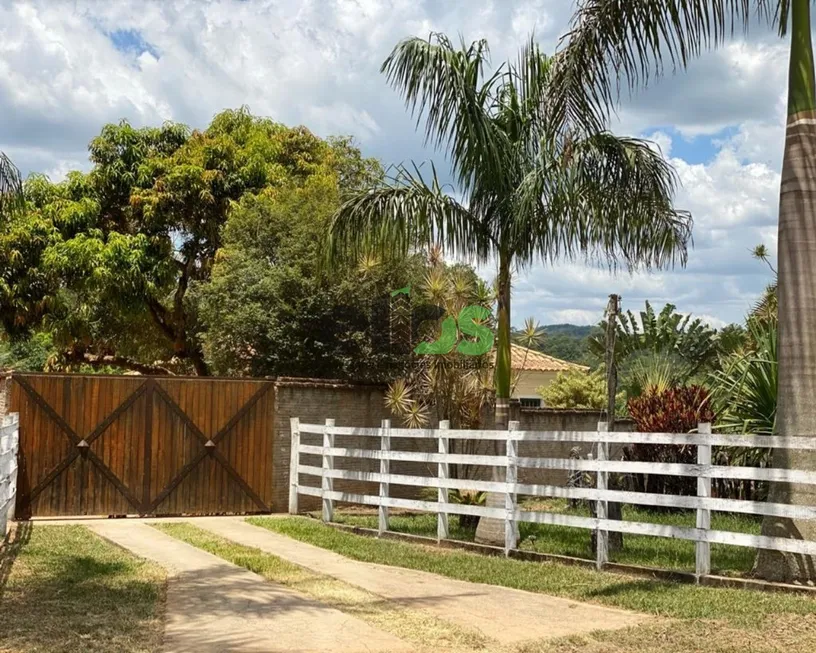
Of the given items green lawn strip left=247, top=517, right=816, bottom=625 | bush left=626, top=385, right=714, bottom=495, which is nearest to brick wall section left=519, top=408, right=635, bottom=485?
bush left=626, top=385, right=714, bottom=495

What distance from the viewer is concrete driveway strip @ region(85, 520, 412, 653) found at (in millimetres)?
6676

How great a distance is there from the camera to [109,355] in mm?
31062

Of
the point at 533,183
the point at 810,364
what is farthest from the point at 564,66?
the point at 810,364

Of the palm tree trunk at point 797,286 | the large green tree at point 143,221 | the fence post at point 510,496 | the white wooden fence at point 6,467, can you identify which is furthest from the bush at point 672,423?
Result: the large green tree at point 143,221

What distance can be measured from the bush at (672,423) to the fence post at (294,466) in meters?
5.90

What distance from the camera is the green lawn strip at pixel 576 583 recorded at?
7820 millimetres

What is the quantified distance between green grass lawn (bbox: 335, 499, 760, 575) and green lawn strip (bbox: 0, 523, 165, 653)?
14.2 feet

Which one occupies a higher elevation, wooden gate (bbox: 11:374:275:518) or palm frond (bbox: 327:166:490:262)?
palm frond (bbox: 327:166:490:262)

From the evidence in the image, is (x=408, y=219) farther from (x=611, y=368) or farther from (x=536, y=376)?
(x=536, y=376)

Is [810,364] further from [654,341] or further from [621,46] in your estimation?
[654,341]

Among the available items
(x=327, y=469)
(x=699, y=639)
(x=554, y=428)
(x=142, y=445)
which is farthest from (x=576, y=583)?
(x=554, y=428)

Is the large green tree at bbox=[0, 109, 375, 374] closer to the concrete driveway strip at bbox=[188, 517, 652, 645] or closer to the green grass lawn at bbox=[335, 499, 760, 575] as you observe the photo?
the green grass lawn at bbox=[335, 499, 760, 575]

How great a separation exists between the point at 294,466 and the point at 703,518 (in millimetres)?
7547

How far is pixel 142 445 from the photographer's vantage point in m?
14.6
